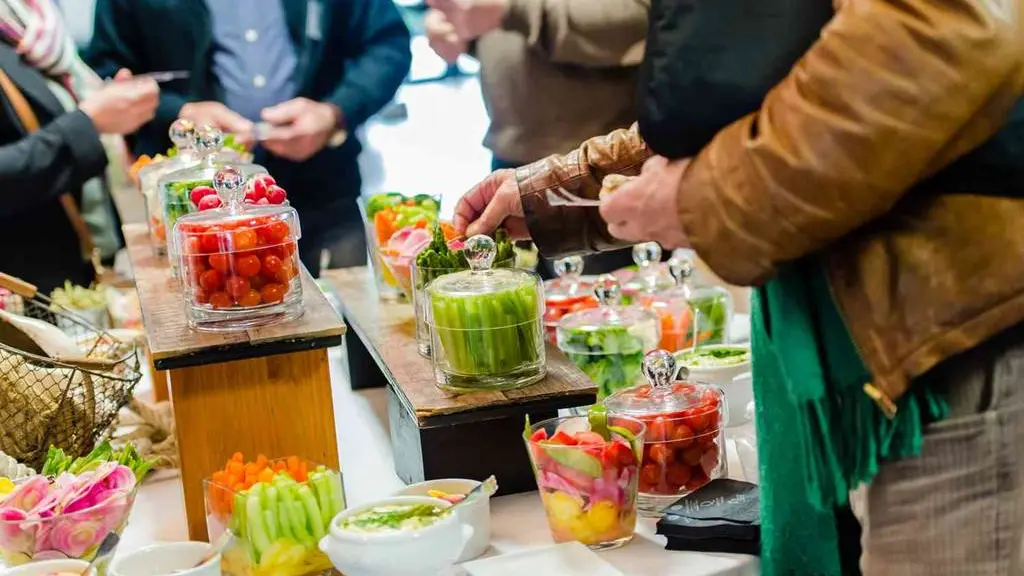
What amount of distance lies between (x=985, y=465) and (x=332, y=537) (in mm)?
669

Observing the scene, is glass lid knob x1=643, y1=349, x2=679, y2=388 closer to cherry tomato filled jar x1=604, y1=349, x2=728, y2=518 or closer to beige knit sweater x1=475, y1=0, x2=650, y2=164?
cherry tomato filled jar x1=604, y1=349, x2=728, y2=518

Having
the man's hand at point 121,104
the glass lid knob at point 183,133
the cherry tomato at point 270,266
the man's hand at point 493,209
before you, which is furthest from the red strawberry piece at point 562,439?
the man's hand at point 121,104

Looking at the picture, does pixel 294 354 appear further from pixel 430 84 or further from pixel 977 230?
pixel 430 84

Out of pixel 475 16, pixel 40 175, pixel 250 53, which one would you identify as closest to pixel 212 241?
pixel 475 16

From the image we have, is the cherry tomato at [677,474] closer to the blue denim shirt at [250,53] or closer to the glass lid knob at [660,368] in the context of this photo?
the glass lid knob at [660,368]

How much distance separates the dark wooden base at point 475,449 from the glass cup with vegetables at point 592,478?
12 cm

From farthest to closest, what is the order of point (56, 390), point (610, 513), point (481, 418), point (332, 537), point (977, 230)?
point (56, 390) < point (481, 418) < point (610, 513) < point (332, 537) < point (977, 230)

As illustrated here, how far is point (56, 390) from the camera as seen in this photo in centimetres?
169

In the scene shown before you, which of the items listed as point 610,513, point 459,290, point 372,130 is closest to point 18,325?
point 459,290

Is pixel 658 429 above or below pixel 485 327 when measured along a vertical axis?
below

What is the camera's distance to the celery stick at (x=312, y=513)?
4.48 feet

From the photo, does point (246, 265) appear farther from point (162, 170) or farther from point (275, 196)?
point (162, 170)

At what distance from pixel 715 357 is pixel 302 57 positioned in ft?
6.17

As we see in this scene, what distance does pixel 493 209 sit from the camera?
5.62ft
